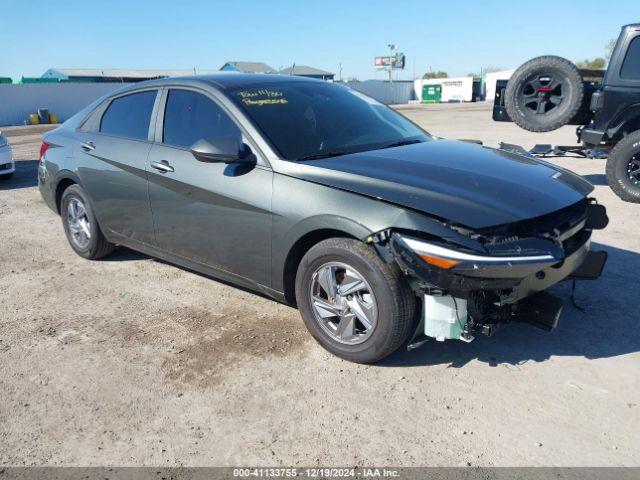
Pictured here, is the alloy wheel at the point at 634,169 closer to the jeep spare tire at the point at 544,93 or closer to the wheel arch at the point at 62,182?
the jeep spare tire at the point at 544,93

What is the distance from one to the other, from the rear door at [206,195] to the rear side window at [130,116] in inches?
8.4

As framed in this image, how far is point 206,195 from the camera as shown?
3.59 meters

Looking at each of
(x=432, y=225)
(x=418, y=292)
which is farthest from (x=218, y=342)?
(x=432, y=225)

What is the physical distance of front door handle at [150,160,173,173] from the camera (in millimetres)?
3854

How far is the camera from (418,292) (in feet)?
9.07

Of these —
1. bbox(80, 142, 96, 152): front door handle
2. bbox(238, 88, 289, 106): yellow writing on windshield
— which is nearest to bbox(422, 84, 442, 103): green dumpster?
bbox(80, 142, 96, 152): front door handle

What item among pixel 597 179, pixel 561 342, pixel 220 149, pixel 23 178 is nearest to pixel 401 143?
pixel 220 149

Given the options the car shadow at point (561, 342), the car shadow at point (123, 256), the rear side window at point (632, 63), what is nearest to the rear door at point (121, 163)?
the car shadow at point (123, 256)

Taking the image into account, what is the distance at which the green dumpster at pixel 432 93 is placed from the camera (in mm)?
62781

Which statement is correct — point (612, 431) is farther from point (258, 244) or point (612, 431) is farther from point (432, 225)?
point (258, 244)

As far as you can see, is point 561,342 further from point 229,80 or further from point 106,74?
point 106,74

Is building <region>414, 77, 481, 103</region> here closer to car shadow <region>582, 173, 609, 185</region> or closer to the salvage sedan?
car shadow <region>582, 173, 609, 185</region>

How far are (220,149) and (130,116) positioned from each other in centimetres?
160

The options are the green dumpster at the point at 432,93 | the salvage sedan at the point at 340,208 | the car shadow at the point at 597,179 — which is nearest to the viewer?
the salvage sedan at the point at 340,208
